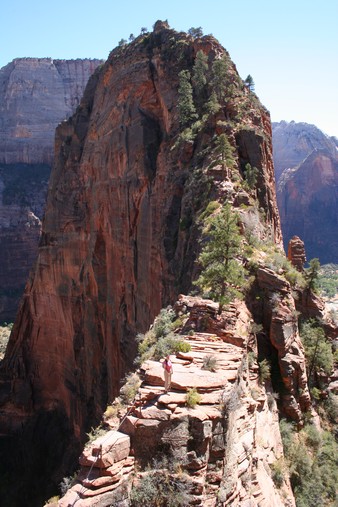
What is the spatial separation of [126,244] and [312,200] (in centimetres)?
A: 13422

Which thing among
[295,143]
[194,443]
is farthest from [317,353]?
[295,143]

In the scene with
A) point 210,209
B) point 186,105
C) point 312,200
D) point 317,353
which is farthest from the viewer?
point 312,200

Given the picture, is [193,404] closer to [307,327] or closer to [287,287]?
[287,287]

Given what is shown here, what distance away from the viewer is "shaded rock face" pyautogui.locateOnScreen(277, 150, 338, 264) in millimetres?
153125

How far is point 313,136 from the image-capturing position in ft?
616

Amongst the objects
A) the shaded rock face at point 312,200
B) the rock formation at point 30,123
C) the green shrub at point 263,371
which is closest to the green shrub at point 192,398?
the green shrub at point 263,371

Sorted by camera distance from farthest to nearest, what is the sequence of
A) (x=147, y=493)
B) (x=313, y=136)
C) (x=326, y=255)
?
(x=313, y=136)
(x=326, y=255)
(x=147, y=493)

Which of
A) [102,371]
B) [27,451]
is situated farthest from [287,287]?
[27,451]

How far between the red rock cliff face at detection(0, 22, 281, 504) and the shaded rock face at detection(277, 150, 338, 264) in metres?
114

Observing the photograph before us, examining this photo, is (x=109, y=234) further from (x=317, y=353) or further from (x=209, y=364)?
(x=209, y=364)

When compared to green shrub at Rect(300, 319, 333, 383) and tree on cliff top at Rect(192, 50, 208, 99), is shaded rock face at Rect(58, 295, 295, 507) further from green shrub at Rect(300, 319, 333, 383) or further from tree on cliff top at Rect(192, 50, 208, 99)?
tree on cliff top at Rect(192, 50, 208, 99)

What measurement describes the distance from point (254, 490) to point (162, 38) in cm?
3984

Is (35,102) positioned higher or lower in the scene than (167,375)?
higher

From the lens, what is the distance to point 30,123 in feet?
435
